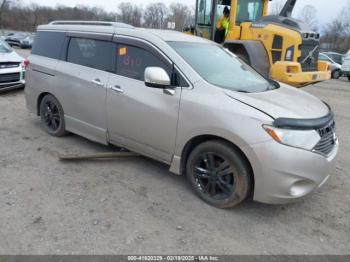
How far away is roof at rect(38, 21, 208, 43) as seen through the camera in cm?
402

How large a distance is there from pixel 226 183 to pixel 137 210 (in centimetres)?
98

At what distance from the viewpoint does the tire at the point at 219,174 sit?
322cm

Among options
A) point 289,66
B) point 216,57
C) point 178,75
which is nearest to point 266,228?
point 178,75

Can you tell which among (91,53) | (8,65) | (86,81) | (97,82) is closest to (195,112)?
(97,82)

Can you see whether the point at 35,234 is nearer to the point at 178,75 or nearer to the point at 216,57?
the point at 178,75

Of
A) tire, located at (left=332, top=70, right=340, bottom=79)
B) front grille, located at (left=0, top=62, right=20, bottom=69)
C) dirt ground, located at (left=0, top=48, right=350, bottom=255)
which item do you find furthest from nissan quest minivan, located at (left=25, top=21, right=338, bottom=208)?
Answer: tire, located at (left=332, top=70, right=340, bottom=79)

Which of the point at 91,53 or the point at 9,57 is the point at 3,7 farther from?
the point at 91,53

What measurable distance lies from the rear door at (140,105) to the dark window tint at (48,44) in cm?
136

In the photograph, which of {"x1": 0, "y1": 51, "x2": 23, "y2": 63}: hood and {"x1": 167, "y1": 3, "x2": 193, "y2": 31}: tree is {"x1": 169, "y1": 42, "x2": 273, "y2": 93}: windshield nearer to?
{"x1": 0, "y1": 51, "x2": 23, "y2": 63}: hood

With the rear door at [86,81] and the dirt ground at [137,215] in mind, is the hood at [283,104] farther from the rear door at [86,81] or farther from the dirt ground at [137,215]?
the rear door at [86,81]

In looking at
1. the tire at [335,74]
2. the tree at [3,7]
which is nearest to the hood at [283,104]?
the tire at [335,74]

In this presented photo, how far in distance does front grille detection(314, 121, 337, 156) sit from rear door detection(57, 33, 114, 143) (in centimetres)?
264

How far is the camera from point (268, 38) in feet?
27.0

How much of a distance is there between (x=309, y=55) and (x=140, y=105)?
6.53 metres
